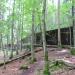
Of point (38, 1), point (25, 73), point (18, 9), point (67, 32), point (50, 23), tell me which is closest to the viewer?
point (25, 73)

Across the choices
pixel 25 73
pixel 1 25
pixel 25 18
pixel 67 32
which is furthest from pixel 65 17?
pixel 25 73

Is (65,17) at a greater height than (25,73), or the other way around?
(65,17)

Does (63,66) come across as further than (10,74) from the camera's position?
No

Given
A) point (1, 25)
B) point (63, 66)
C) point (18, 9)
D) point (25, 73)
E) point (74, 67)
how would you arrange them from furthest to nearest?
point (18, 9) → point (1, 25) → point (25, 73) → point (63, 66) → point (74, 67)

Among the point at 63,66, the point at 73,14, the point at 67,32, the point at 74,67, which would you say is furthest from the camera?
the point at 67,32

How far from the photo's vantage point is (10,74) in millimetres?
18734

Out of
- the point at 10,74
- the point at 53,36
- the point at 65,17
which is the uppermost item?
the point at 65,17

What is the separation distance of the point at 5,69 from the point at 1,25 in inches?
207

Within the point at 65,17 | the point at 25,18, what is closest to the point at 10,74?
the point at 25,18

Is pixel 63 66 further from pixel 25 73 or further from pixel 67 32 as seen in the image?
pixel 67 32

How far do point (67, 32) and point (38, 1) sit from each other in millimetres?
13315

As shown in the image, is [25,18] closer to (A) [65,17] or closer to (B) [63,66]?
(A) [65,17]

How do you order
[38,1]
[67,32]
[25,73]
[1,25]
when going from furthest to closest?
[67,32]
[1,25]
[38,1]
[25,73]

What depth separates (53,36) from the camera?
3578cm
